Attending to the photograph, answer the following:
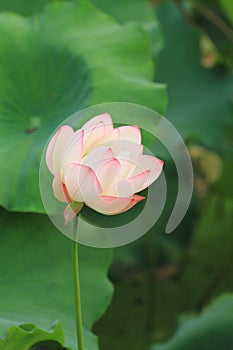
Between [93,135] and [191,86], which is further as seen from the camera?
[191,86]

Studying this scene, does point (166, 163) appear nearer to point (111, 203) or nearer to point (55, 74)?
point (55, 74)

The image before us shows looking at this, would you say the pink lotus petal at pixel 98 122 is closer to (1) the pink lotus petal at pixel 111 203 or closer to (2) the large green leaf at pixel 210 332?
(1) the pink lotus petal at pixel 111 203

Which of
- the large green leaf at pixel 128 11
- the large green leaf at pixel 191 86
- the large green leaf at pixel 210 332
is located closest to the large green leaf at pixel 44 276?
the large green leaf at pixel 210 332

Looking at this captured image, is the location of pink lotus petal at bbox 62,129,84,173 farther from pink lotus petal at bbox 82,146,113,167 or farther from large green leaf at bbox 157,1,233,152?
large green leaf at bbox 157,1,233,152

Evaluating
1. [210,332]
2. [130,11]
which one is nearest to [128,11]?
[130,11]

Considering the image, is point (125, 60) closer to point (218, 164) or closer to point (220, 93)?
point (220, 93)

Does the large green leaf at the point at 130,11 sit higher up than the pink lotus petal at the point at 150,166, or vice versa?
the pink lotus petal at the point at 150,166
